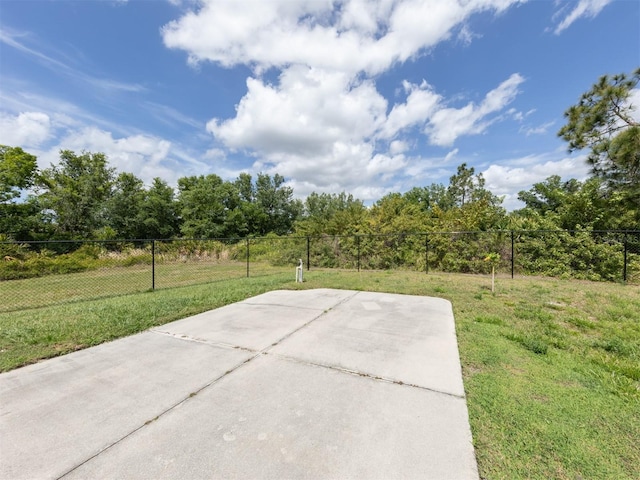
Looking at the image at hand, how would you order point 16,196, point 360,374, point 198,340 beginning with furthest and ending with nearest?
point 16,196 < point 198,340 < point 360,374

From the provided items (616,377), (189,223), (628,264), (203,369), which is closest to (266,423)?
(203,369)

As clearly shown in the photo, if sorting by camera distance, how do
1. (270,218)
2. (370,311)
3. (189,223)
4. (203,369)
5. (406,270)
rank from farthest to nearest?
(270,218)
(189,223)
(406,270)
(370,311)
(203,369)

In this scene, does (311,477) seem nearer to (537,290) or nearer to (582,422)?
(582,422)

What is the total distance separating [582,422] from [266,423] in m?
2.16

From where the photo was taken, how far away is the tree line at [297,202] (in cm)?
864

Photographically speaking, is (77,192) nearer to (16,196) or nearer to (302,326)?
(16,196)

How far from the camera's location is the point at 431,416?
193 cm

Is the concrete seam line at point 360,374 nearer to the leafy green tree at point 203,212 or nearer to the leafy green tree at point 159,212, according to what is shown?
the leafy green tree at point 203,212

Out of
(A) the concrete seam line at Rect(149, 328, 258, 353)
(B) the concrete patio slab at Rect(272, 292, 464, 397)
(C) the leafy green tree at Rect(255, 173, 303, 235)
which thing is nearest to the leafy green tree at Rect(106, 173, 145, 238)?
(C) the leafy green tree at Rect(255, 173, 303, 235)

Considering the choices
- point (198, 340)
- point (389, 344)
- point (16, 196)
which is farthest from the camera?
point (16, 196)

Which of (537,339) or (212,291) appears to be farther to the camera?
(212,291)

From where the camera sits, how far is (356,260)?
1263 cm

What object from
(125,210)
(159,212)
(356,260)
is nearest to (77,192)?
(125,210)

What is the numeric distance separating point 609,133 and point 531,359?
10.0 metres
